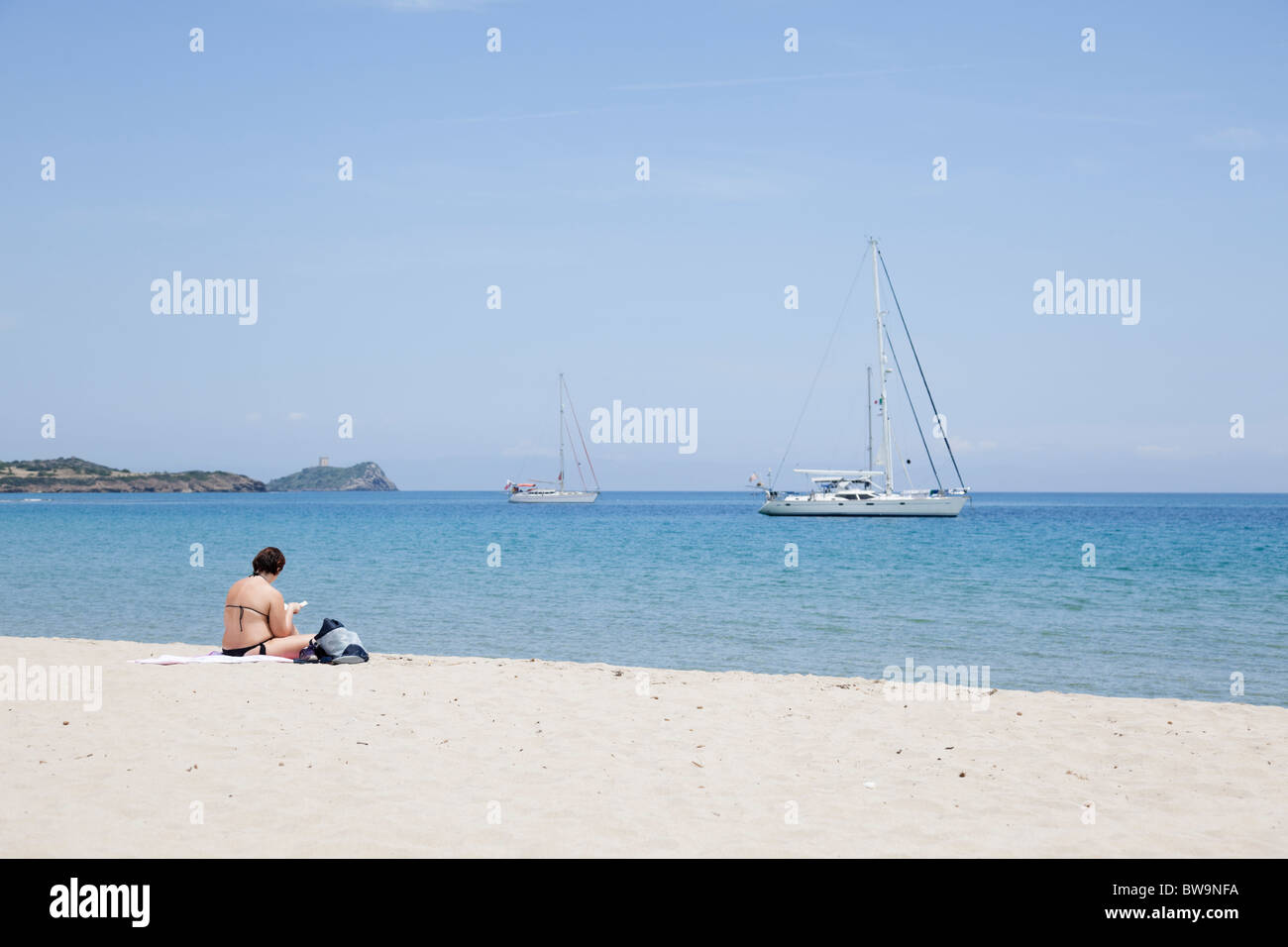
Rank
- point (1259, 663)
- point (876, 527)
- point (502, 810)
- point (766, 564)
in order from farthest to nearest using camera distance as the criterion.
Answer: point (876, 527)
point (766, 564)
point (1259, 663)
point (502, 810)

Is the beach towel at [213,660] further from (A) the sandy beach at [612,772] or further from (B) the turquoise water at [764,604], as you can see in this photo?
(B) the turquoise water at [764,604]

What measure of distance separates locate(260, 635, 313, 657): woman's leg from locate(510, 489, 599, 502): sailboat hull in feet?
381

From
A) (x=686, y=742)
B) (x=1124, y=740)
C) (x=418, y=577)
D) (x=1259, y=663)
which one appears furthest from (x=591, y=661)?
(x=418, y=577)

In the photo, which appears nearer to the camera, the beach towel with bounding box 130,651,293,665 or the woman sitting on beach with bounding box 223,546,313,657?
the beach towel with bounding box 130,651,293,665

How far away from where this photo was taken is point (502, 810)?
21.2 ft

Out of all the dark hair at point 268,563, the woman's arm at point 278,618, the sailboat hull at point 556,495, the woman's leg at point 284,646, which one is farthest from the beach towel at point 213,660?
the sailboat hull at point 556,495

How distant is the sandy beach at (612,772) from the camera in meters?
5.95

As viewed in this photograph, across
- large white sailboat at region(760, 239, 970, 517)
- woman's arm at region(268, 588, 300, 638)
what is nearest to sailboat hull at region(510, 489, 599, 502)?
large white sailboat at region(760, 239, 970, 517)

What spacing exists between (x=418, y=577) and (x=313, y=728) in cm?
2267

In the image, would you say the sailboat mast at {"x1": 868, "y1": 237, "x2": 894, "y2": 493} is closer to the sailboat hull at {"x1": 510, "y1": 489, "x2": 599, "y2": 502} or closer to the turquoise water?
the turquoise water

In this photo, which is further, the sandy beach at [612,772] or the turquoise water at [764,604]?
the turquoise water at [764,604]

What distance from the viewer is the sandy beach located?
5.95m
